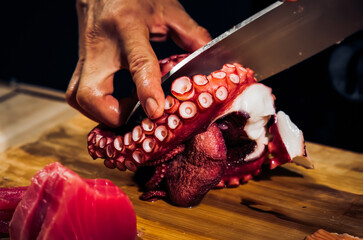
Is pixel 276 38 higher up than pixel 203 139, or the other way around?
pixel 276 38

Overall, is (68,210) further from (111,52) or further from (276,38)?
(276,38)

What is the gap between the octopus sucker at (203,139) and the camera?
1438 millimetres

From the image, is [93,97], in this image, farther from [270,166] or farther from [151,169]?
[270,166]

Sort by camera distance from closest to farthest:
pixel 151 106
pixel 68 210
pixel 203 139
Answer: pixel 68 210, pixel 151 106, pixel 203 139

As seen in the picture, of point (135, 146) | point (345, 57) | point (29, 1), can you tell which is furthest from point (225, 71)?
point (29, 1)

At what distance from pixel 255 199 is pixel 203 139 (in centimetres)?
32

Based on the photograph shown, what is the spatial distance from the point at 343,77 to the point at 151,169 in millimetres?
1080

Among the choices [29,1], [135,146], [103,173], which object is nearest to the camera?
[135,146]

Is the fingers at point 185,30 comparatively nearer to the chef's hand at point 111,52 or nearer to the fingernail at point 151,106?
the chef's hand at point 111,52

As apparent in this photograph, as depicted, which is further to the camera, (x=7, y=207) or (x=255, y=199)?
(x=255, y=199)

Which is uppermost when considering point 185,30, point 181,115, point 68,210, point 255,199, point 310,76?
point 185,30

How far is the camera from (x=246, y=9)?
2350mm

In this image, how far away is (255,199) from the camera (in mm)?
1654

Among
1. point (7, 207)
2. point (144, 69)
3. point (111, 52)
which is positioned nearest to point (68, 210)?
point (7, 207)
